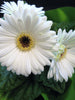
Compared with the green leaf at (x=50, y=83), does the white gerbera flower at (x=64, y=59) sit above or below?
above

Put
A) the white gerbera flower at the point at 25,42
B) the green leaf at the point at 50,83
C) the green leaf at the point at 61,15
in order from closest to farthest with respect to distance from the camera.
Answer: the white gerbera flower at the point at 25,42 → the green leaf at the point at 50,83 → the green leaf at the point at 61,15

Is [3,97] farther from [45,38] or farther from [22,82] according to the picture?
[45,38]

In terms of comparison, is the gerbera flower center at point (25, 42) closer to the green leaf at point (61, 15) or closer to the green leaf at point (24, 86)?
the green leaf at point (24, 86)

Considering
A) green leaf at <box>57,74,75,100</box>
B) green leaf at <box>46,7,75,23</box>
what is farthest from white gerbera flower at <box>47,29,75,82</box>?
green leaf at <box>46,7,75,23</box>

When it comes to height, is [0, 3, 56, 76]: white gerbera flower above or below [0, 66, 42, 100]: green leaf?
above

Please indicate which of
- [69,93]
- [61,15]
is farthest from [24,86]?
[61,15]

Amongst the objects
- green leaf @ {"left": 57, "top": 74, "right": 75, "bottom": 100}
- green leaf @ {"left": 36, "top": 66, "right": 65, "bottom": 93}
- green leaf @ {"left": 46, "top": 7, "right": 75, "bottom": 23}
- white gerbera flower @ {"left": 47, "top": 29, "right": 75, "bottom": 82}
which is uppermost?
green leaf @ {"left": 46, "top": 7, "right": 75, "bottom": 23}

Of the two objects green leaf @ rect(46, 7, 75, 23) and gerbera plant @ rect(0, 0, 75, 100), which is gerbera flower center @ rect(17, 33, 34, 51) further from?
green leaf @ rect(46, 7, 75, 23)

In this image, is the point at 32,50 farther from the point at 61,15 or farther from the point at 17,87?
the point at 61,15

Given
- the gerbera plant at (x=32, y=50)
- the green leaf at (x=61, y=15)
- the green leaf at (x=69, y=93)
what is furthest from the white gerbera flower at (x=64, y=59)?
the green leaf at (x=61, y=15)
